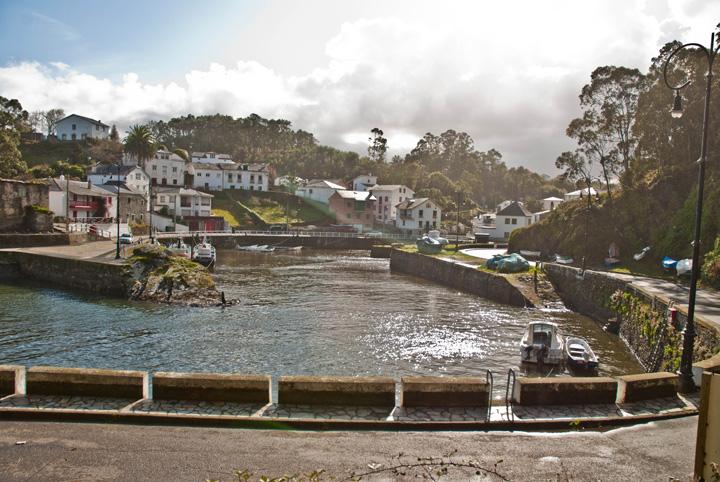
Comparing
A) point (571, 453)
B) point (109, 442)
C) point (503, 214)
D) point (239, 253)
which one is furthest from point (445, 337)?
point (503, 214)

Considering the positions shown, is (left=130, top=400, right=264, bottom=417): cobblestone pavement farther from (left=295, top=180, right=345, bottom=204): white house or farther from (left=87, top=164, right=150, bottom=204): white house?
(left=295, top=180, right=345, bottom=204): white house

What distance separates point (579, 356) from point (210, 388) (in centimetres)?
1655

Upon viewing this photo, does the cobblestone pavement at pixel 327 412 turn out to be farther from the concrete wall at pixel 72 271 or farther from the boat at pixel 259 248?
the boat at pixel 259 248

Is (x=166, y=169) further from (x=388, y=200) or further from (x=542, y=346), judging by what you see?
(x=542, y=346)

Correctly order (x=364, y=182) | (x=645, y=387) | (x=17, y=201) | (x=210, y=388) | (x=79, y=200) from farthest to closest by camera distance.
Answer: (x=364, y=182) → (x=79, y=200) → (x=17, y=201) → (x=645, y=387) → (x=210, y=388)

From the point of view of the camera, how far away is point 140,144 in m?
114

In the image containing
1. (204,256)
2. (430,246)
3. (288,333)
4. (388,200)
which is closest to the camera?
(288,333)

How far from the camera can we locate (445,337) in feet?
93.6

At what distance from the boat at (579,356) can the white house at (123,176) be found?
87.9 m

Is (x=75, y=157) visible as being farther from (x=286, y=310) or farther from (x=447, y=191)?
(x=286, y=310)

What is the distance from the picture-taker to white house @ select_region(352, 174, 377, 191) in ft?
454

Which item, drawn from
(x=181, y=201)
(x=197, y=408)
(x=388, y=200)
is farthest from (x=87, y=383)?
(x=388, y=200)

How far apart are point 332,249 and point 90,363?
7109cm

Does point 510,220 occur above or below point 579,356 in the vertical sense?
above
